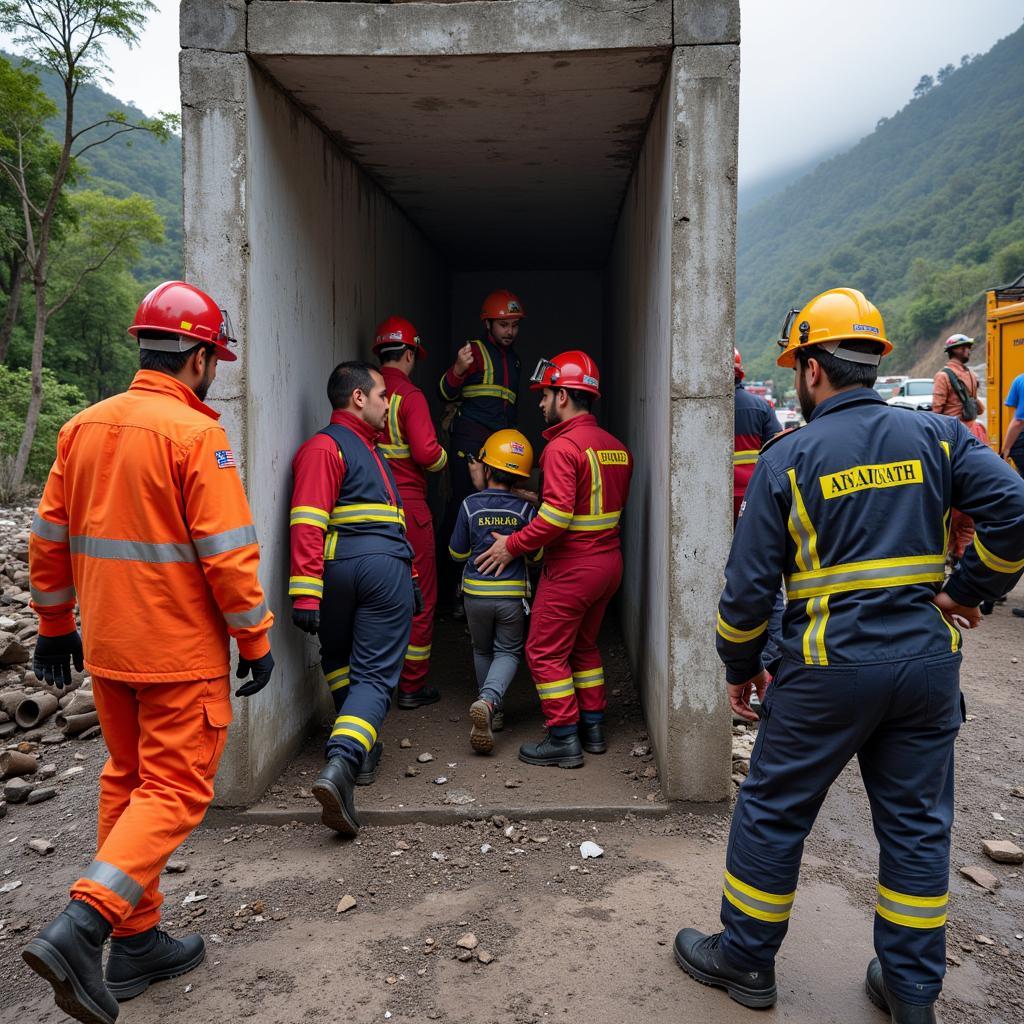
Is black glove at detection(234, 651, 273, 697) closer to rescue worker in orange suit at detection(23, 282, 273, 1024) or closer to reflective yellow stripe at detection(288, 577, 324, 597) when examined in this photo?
rescue worker in orange suit at detection(23, 282, 273, 1024)

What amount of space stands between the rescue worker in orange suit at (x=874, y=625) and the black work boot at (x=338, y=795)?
1702mm

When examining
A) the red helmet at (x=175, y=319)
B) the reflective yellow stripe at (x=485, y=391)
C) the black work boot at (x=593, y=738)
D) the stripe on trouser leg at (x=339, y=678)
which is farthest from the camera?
the reflective yellow stripe at (x=485, y=391)

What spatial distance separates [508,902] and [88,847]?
6.40 ft

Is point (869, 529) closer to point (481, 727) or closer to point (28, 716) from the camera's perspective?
point (481, 727)

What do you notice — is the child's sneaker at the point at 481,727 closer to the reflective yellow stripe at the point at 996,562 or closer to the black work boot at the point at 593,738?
the black work boot at the point at 593,738

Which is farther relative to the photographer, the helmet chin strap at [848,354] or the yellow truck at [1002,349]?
the yellow truck at [1002,349]

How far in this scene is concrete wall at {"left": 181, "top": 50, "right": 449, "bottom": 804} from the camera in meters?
3.94

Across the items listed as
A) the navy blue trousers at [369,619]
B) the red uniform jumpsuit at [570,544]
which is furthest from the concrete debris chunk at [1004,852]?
the navy blue trousers at [369,619]

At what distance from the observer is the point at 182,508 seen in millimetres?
2857

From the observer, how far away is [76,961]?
2.43 m

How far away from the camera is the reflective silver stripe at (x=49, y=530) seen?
9.74 feet

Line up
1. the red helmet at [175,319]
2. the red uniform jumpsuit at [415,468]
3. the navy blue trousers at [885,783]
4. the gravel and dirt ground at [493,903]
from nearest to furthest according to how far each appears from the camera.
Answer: the navy blue trousers at [885,783], the gravel and dirt ground at [493,903], the red helmet at [175,319], the red uniform jumpsuit at [415,468]

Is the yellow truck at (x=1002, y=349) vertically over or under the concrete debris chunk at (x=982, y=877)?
over

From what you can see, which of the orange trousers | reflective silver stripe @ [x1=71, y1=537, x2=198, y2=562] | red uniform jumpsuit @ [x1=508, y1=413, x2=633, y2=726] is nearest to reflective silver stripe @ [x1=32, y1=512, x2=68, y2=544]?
reflective silver stripe @ [x1=71, y1=537, x2=198, y2=562]
